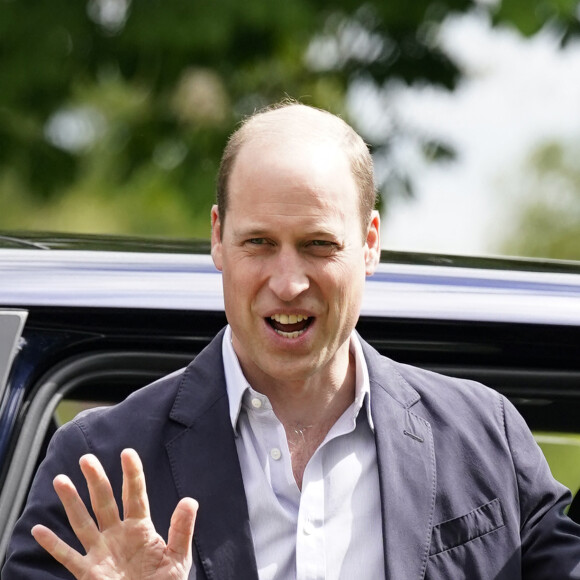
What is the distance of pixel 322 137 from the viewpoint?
2338 millimetres

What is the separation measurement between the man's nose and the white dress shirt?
19cm

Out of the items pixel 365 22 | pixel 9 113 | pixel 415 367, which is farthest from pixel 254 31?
pixel 415 367

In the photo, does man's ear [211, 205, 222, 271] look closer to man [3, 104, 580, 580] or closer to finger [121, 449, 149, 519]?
man [3, 104, 580, 580]

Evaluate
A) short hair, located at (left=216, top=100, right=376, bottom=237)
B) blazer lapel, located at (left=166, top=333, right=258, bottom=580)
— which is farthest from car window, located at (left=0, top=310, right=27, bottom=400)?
short hair, located at (left=216, top=100, right=376, bottom=237)

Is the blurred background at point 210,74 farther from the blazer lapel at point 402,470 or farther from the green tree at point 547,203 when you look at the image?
the green tree at point 547,203

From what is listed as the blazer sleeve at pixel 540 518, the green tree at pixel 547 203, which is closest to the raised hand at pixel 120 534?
the blazer sleeve at pixel 540 518

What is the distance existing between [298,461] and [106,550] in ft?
1.48

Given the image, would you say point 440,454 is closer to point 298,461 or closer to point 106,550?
point 298,461

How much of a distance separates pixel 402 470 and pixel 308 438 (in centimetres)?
19

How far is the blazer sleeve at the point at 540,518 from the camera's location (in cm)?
222

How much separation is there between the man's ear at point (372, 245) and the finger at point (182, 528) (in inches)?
25.3

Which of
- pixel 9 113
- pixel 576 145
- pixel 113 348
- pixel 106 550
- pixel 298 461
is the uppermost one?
pixel 576 145

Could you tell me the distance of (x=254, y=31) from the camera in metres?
6.49

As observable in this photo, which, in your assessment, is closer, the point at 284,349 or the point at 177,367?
the point at 284,349
